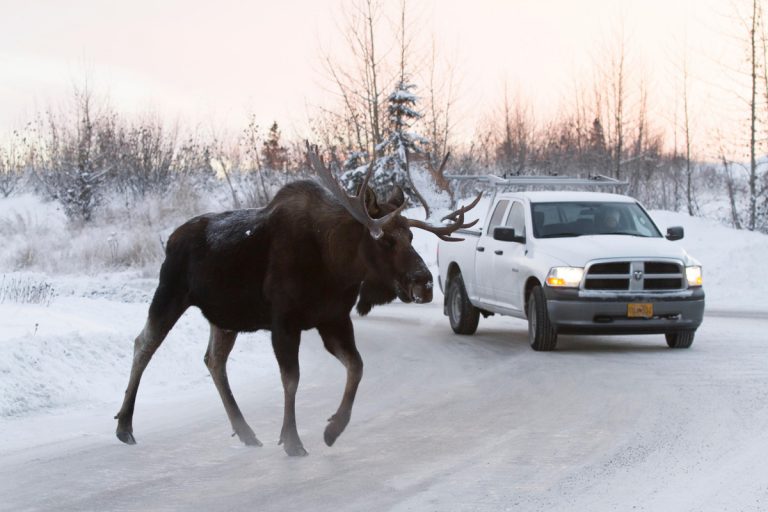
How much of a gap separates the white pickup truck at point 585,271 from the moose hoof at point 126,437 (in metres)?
6.62

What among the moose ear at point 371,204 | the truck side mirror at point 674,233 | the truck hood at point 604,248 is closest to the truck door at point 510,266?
the truck hood at point 604,248

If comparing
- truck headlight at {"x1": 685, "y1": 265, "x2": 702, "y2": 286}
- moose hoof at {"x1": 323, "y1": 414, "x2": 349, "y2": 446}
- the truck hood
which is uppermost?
the truck hood

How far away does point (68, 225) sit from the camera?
45406 mm

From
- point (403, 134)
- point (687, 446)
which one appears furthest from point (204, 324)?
point (403, 134)

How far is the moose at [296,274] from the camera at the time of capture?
336 inches

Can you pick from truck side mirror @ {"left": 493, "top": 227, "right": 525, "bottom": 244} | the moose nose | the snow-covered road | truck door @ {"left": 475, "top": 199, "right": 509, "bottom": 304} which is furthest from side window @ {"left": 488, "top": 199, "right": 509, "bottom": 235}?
the moose nose

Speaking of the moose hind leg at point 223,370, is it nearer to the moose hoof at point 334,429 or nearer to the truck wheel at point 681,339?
the moose hoof at point 334,429

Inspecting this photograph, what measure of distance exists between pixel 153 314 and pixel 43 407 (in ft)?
6.88

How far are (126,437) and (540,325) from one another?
6839 millimetres

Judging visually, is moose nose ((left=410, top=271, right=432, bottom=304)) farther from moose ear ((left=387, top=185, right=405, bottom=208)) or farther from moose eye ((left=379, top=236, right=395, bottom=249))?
moose ear ((left=387, top=185, right=405, bottom=208))

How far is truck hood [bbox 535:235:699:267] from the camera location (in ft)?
48.2

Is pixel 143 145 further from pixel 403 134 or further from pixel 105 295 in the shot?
pixel 105 295

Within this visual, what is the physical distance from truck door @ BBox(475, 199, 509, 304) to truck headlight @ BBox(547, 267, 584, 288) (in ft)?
6.02

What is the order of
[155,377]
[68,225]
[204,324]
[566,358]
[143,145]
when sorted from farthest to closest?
[143,145], [68,225], [204,324], [566,358], [155,377]
